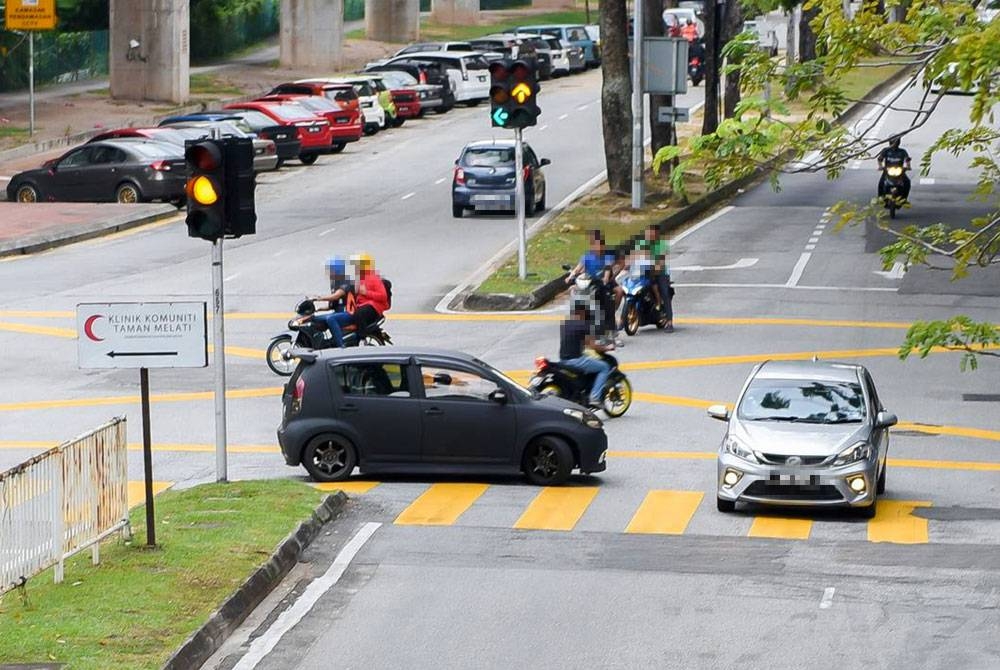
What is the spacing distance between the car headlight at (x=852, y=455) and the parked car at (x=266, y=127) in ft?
103

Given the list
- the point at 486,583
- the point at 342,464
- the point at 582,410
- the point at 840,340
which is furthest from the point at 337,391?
the point at 840,340

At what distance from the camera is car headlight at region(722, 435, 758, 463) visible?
16922 millimetres

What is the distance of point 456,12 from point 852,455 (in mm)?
80890

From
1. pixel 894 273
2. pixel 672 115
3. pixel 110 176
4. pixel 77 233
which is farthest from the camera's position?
pixel 110 176

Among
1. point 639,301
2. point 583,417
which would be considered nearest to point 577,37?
point 639,301

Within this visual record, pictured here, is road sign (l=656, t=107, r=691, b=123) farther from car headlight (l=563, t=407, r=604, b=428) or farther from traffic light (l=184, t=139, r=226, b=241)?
traffic light (l=184, t=139, r=226, b=241)

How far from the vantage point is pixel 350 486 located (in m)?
18.4

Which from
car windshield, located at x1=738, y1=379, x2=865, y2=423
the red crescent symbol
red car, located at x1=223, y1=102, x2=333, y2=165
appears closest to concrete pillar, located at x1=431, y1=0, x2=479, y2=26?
red car, located at x1=223, y1=102, x2=333, y2=165

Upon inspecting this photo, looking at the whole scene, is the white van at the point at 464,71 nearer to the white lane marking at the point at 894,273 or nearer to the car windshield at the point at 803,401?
the white lane marking at the point at 894,273

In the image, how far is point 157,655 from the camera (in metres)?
11.3

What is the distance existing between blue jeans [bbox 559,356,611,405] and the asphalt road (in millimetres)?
489

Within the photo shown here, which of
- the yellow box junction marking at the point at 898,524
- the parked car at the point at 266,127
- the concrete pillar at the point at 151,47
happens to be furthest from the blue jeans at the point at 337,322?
the concrete pillar at the point at 151,47

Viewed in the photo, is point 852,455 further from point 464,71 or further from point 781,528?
point 464,71

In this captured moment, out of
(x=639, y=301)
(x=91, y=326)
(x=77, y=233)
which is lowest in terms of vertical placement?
(x=639, y=301)
